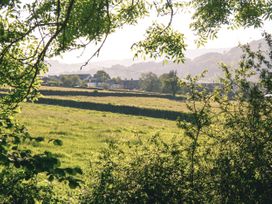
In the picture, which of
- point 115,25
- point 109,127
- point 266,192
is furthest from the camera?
point 109,127

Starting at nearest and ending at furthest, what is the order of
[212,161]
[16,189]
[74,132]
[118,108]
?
[16,189] → [212,161] → [74,132] → [118,108]

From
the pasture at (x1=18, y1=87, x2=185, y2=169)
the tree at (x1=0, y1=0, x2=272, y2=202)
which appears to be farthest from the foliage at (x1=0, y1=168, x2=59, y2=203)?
the pasture at (x1=18, y1=87, x2=185, y2=169)

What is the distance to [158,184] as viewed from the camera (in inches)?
353

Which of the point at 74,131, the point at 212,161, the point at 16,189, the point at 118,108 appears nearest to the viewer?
the point at 16,189

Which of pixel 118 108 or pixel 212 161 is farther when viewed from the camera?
pixel 118 108

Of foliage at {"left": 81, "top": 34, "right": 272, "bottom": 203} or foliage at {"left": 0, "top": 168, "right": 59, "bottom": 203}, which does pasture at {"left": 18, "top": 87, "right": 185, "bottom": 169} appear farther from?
foliage at {"left": 0, "top": 168, "right": 59, "bottom": 203}

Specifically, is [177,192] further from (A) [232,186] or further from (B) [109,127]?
(B) [109,127]

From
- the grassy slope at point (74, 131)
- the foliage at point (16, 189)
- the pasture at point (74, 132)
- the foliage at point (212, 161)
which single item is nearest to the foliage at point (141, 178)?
the foliage at point (212, 161)

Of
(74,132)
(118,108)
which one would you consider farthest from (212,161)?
(118,108)

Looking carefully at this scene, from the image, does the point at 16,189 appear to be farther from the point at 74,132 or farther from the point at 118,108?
the point at 118,108

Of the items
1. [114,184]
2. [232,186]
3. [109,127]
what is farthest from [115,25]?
[109,127]

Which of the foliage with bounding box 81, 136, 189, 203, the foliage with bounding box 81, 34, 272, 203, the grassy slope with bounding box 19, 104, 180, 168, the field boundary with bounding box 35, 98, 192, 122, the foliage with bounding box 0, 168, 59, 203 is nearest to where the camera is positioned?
the foliage with bounding box 0, 168, 59, 203

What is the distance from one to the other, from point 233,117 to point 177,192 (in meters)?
2.23

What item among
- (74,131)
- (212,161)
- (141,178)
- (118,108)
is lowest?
(74,131)
